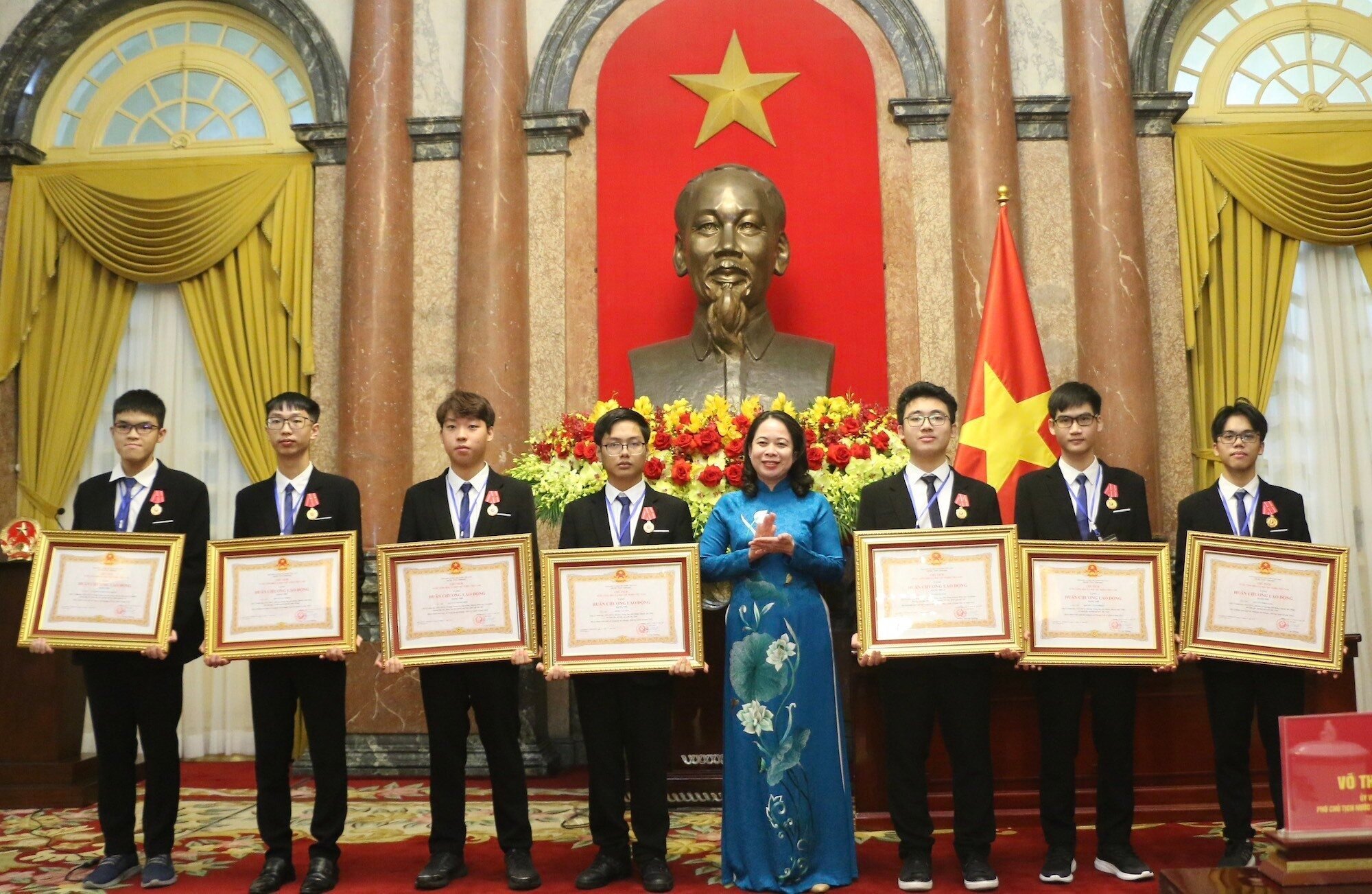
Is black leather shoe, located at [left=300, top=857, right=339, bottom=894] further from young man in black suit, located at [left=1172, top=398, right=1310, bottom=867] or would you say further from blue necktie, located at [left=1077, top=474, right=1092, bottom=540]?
young man in black suit, located at [left=1172, top=398, right=1310, bottom=867]

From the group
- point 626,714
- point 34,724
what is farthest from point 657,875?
point 34,724

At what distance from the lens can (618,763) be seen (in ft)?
12.8

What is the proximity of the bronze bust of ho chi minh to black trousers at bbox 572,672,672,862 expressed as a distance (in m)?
2.37

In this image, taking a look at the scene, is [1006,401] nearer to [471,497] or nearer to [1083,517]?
[1083,517]

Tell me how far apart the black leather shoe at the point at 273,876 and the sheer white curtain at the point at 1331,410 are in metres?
5.38

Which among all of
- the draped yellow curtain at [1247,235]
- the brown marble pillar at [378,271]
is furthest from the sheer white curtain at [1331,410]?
the brown marble pillar at [378,271]

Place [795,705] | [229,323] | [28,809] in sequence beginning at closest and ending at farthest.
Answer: [795,705]
[28,809]
[229,323]

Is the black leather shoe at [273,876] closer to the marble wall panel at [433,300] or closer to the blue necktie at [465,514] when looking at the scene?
the blue necktie at [465,514]

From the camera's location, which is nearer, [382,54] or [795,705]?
[795,705]

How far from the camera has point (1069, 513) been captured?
159 inches

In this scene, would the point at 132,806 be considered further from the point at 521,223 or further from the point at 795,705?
the point at 521,223

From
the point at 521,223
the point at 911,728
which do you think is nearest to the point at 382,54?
the point at 521,223

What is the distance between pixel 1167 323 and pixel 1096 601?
3.35 metres

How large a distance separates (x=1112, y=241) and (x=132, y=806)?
16.9ft
